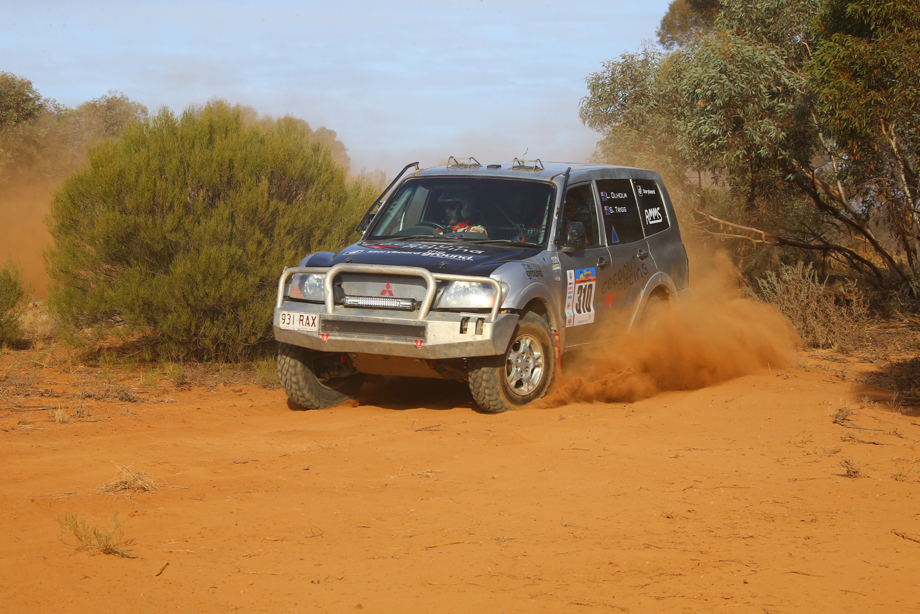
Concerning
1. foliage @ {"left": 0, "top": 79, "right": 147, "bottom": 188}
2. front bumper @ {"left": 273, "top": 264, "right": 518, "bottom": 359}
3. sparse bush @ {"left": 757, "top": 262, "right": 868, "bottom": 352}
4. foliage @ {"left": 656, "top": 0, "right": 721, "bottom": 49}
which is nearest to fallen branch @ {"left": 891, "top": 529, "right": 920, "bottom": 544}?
front bumper @ {"left": 273, "top": 264, "right": 518, "bottom": 359}

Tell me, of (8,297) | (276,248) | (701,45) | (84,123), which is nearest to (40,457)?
(276,248)

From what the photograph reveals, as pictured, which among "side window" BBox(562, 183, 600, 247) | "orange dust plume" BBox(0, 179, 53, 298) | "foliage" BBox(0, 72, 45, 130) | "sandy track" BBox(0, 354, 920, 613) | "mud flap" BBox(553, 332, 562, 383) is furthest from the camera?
"foliage" BBox(0, 72, 45, 130)

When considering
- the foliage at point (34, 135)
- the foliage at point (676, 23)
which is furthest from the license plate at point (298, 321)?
the foliage at point (676, 23)

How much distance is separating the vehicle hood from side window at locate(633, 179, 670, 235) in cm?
213

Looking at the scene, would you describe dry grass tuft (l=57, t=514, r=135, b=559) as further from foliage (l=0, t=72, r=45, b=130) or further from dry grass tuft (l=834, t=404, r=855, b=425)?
foliage (l=0, t=72, r=45, b=130)

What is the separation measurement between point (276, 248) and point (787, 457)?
6.12m

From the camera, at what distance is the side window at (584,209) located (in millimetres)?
7797

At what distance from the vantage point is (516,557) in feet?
12.3

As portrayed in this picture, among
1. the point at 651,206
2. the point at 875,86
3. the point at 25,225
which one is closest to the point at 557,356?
the point at 651,206

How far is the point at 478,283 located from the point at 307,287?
147 cm

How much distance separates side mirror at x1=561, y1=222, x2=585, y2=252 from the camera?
7.33 m

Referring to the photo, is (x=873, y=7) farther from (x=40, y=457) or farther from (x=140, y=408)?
(x=40, y=457)

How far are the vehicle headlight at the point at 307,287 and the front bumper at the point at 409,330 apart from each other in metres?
0.16

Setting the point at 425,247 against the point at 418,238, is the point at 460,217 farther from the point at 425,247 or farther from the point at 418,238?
the point at 425,247
